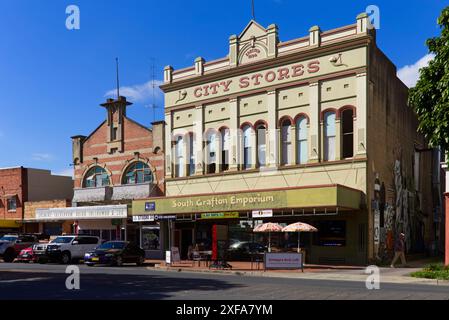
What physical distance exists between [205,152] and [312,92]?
8186mm

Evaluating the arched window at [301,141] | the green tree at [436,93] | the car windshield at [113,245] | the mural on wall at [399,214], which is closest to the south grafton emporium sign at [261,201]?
the arched window at [301,141]

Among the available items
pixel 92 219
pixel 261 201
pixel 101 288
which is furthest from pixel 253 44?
pixel 101 288

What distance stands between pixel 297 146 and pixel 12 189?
28.2 m

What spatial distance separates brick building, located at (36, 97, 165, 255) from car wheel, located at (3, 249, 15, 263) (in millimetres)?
5405

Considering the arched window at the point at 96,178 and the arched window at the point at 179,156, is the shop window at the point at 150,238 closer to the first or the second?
the arched window at the point at 179,156

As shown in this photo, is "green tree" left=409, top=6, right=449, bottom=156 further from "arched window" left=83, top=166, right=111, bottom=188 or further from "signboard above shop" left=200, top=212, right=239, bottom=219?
"arched window" left=83, top=166, right=111, bottom=188

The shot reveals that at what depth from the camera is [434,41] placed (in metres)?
18.9

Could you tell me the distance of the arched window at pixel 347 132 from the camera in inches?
1153

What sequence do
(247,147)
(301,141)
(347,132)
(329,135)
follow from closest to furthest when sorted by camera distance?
(347,132)
(329,135)
(301,141)
(247,147)

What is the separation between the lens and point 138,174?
39.4 meters

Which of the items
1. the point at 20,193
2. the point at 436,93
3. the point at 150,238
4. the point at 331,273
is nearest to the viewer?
the point at 436,93

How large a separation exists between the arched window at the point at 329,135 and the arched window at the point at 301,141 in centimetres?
123

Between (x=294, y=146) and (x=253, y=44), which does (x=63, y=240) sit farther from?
(x=253, y=44)

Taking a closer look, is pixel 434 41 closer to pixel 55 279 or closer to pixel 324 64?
pixel 324 64
